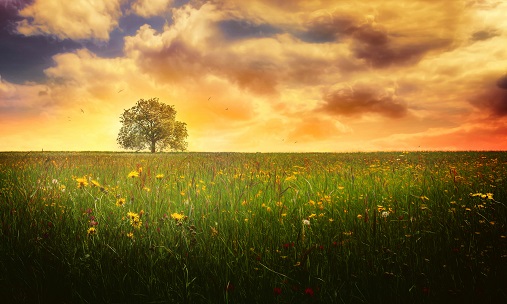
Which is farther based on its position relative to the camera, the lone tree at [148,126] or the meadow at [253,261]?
the lone tree at [148,126]

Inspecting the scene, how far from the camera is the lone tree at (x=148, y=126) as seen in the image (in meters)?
46.8

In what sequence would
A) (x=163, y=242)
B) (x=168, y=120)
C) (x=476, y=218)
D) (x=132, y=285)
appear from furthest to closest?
(x=168, y=120) < (x=476, y=218) < (x=163, y=242) < (x=132, y=285)

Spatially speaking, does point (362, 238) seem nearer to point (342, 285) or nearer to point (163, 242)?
point (342, 285)

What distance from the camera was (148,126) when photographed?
1860 inches

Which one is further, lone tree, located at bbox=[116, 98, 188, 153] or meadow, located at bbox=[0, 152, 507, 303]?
lone tree, located at bbox=[116, 98, 188, 153]

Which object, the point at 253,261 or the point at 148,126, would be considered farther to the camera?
the point at 148,126

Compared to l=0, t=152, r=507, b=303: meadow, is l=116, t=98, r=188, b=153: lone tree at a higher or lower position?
higher

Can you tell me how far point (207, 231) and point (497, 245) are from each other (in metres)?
2.84

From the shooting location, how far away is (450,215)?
4.23 meters

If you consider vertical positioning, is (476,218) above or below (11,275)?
above

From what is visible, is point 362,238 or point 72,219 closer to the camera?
point 362,238

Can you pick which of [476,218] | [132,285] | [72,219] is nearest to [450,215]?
[476,218]

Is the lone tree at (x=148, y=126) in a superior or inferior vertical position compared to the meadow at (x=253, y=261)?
superior

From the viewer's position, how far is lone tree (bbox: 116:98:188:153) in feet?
154
